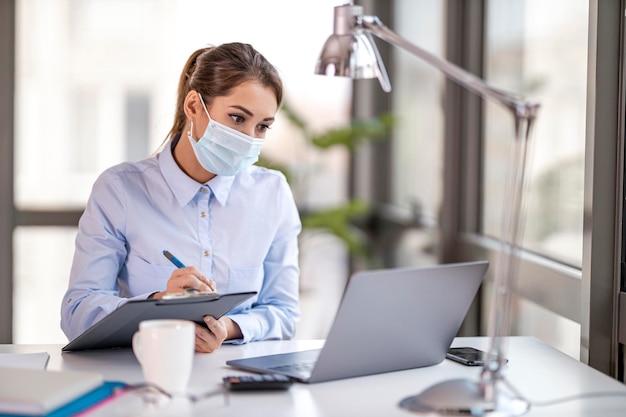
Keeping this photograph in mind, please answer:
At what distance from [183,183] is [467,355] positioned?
2.56 ft

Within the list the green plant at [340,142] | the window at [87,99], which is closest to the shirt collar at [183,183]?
the green plant at [340,142]

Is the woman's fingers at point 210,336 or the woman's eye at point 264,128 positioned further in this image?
the woman's eye at point 264,128

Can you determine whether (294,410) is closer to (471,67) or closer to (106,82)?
(471,67)

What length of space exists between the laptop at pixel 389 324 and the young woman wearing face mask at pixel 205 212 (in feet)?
1.40

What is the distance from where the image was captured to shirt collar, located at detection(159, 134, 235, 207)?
1.97 metres

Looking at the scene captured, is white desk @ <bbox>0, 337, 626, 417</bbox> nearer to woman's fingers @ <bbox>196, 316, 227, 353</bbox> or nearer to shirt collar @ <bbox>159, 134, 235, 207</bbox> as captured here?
woman's fingers @ <bbox>196, 316, 227, 353</bbox>

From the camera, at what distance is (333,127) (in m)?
4.16

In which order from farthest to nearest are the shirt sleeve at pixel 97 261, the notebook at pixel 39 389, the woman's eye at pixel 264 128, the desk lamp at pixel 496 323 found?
1. the woman's eye at pixel 264 128
2. the shirt sleeve at pixel 97 261
3. the desk lamp at pixel 496 323
4. the notebook at pixel 39 389

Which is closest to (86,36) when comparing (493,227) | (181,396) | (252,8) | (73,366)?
(252,8)

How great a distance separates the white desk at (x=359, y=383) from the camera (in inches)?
50.8

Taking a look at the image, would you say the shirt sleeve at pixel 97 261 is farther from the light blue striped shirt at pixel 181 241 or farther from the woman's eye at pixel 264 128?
the woman's eye at pixel 264 128

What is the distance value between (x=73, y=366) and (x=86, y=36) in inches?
117

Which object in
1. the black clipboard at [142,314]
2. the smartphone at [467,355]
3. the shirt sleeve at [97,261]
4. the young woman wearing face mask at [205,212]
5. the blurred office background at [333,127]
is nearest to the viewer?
the black clipboard at [142,314]

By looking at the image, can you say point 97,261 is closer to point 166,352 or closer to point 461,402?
point 166,352
